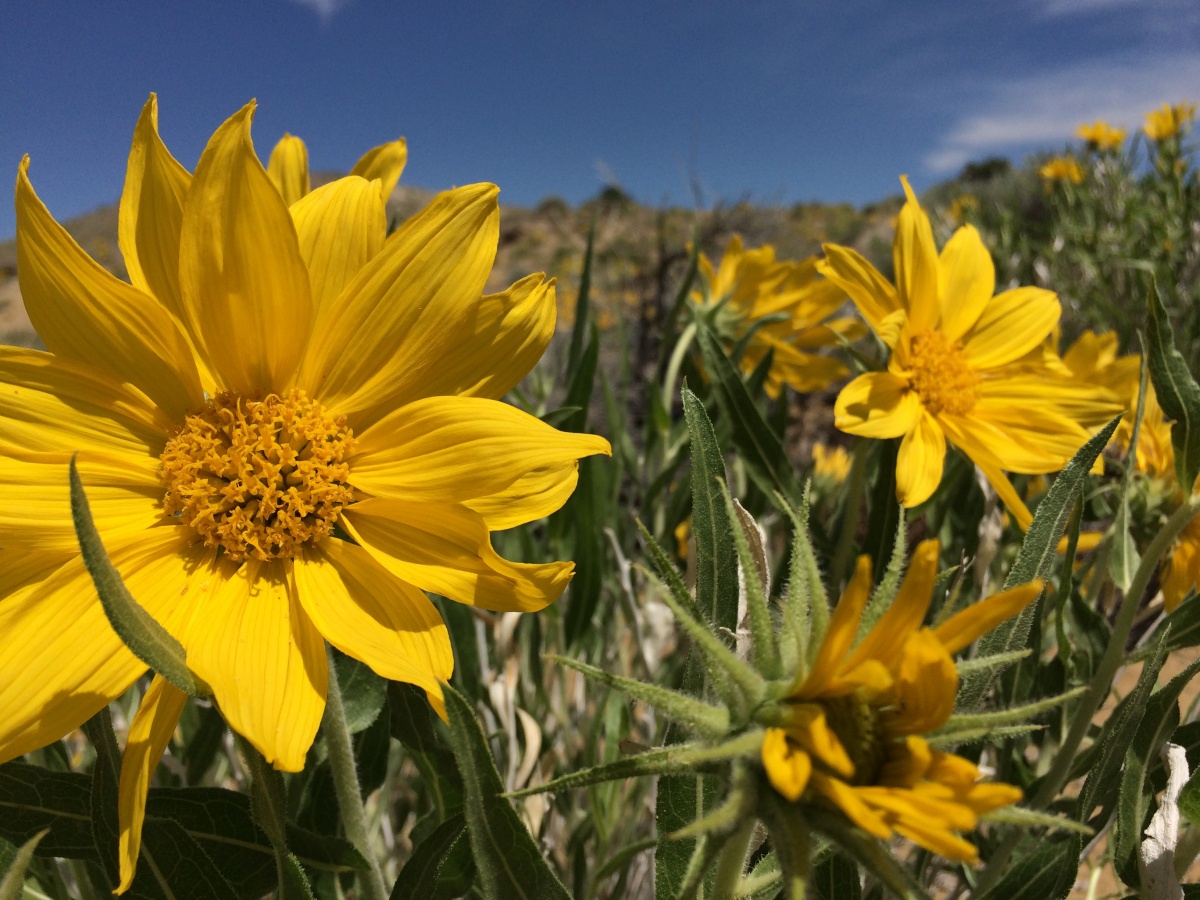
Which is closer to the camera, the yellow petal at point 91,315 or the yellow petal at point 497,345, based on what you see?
the yellow petal at point 91,315

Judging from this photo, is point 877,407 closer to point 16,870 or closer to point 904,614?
point 904,614

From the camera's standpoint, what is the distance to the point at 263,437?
107cm

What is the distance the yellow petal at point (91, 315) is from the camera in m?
0.96

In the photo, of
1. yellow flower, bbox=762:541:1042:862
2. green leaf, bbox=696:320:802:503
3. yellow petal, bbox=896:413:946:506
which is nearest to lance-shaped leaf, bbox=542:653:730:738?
yellow flower, bbox=762:541:1042:862

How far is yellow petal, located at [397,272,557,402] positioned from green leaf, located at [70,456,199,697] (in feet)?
1.65

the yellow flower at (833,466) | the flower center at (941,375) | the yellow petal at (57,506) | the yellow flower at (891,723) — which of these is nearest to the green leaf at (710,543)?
the yellow flower at (891,723)

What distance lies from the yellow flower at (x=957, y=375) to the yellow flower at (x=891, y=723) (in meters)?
0.86

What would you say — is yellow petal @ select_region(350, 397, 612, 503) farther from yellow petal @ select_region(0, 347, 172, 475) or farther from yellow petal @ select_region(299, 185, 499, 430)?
yellow petal @ select_region(0, 347, 172, 475)

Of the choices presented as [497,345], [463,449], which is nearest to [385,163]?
[497,345]

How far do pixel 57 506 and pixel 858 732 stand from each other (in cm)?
88

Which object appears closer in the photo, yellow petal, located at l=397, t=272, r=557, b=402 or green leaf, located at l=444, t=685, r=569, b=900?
green leaf, located at l=444, t=685, r=569, b=900

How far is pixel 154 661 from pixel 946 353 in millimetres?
1586

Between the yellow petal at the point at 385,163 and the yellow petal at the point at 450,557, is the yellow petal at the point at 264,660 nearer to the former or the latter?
the yellow petal at the point at 450,557

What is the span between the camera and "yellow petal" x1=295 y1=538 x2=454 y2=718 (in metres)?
0.87
